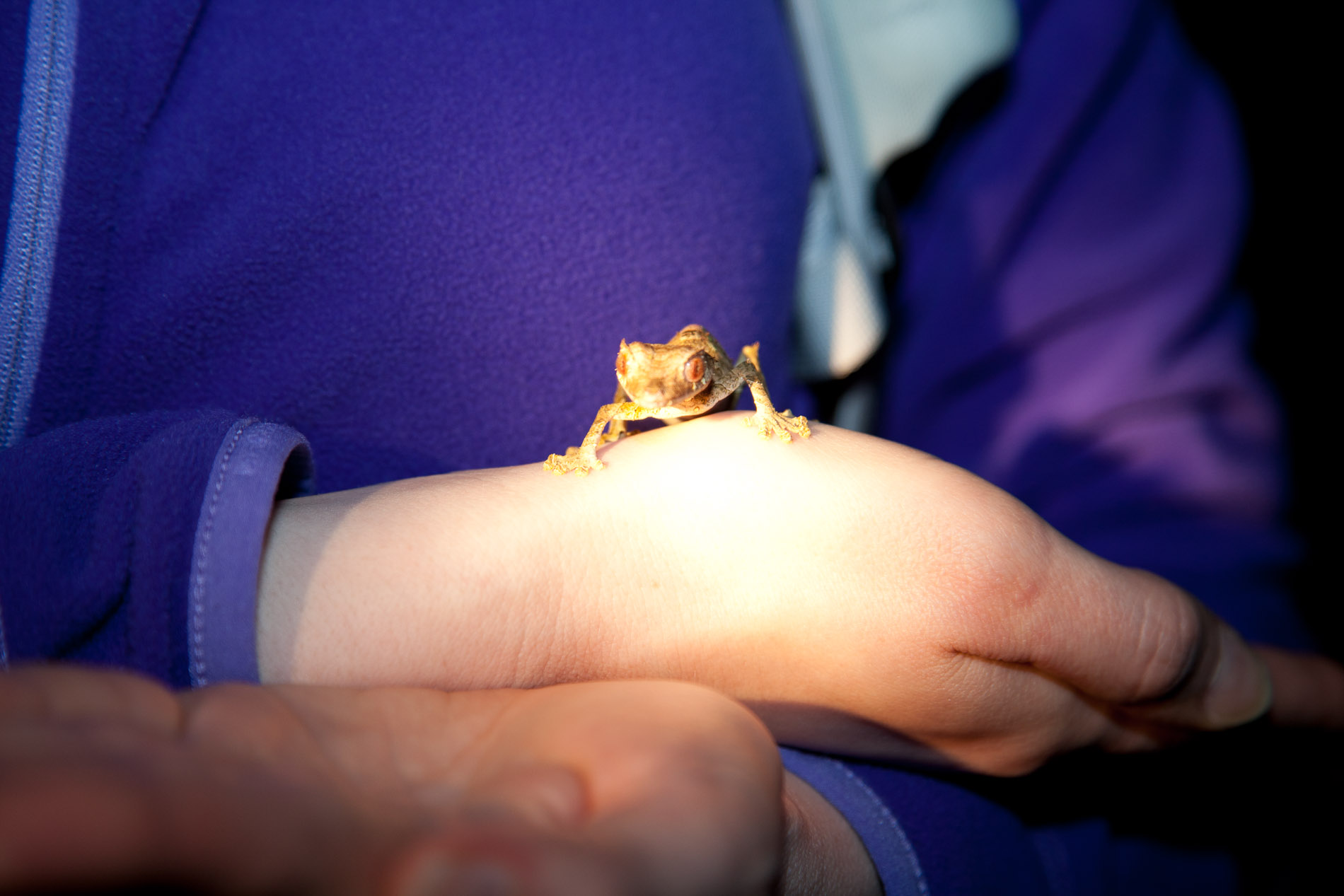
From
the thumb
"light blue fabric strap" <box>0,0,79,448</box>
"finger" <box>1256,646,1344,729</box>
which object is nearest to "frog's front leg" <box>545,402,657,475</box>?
"light blue fabric strap" <box>0,0,79,448</box>

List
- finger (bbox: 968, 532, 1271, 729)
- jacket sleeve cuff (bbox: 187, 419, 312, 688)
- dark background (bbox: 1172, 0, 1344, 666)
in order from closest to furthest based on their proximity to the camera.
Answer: jacket sleeve cuff (bbox: 187, 419, 312, 688) → finger (bbox: 968, 532, 1271, 729) → dark background (bbox: 1172, 0, 1344, 666)

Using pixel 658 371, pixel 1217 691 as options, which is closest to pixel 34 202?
pixel 658 371

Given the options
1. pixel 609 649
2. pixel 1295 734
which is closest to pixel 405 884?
pixel 609 649

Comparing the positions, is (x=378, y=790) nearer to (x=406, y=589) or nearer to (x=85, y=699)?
(x=85, y=699)

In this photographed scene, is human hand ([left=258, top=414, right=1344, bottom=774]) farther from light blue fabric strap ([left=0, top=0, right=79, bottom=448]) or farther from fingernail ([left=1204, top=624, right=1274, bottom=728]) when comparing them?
light blue fabric strap ([left=0, top=0, right=79, bottom=448])

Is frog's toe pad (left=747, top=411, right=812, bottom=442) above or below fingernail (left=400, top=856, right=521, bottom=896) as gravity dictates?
above

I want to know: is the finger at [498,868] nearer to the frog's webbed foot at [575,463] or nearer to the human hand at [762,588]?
the human hand at [762,588]

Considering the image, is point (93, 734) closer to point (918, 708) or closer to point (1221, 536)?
point (918, 708)
